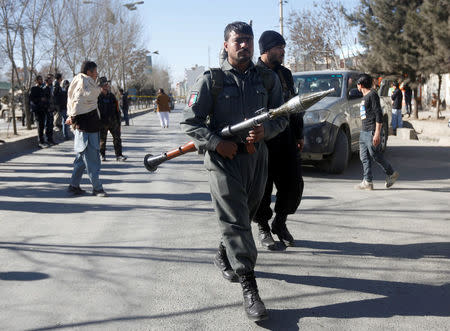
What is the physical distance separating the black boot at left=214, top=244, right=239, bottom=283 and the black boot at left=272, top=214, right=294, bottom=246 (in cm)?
83

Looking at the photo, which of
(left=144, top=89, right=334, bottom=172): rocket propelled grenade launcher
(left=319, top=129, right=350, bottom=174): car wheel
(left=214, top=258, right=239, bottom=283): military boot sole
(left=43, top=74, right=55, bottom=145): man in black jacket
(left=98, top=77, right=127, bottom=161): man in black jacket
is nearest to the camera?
(left=144, top=89, right=334, bottom=172): rocket propelled grenade launcher

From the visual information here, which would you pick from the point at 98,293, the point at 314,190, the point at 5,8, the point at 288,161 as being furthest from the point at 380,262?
the point at 5,8

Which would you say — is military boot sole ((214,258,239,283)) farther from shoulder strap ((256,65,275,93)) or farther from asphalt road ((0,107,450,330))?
shoulder strap ((256,65,275,93))

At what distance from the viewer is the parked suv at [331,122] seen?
8.30m

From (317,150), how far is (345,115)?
1.02 metres

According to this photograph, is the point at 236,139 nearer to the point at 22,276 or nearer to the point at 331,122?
the point at 22,276

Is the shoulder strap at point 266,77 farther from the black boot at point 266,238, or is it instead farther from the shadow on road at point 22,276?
the shadow on road at point 22,276

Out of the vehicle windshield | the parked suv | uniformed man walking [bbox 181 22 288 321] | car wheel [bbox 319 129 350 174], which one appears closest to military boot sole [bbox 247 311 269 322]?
uniformed man walking [bbox 181 22 288 321]

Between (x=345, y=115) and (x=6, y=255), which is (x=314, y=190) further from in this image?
(x=6, y=255)

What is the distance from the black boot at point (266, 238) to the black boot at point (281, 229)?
7 cm

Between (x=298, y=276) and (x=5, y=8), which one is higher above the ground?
(x=5, y=8)

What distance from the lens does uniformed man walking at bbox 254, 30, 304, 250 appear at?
14.7 ft

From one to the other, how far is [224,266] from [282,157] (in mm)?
1172

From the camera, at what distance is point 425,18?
19.8 metres
